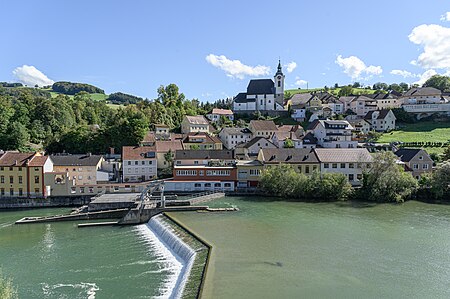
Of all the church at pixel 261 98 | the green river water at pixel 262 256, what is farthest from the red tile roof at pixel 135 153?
the church at pixel 261 98

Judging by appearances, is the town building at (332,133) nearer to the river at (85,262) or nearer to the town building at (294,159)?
the town building at (294,159)

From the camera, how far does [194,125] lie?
68.8 meters

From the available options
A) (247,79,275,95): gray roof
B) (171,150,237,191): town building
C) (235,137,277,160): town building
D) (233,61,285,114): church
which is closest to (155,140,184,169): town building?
(171,150,237,191): town building

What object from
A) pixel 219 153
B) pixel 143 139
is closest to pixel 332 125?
pixel 219 153

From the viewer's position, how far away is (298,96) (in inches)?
3617

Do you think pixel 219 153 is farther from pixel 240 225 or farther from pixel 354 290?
pixel 354 290

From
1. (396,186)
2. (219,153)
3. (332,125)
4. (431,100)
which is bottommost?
(396,186)

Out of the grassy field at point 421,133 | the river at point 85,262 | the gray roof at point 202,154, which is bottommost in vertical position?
the river at point 85,262

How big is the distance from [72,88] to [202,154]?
11200cm

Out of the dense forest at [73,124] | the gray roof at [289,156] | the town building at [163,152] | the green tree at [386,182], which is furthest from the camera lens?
the dense forest at [73,124]

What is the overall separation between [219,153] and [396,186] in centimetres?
2114

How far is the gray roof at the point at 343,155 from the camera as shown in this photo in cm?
4378

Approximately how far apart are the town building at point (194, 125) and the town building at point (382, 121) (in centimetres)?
3240

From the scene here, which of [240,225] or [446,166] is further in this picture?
[446,166]
